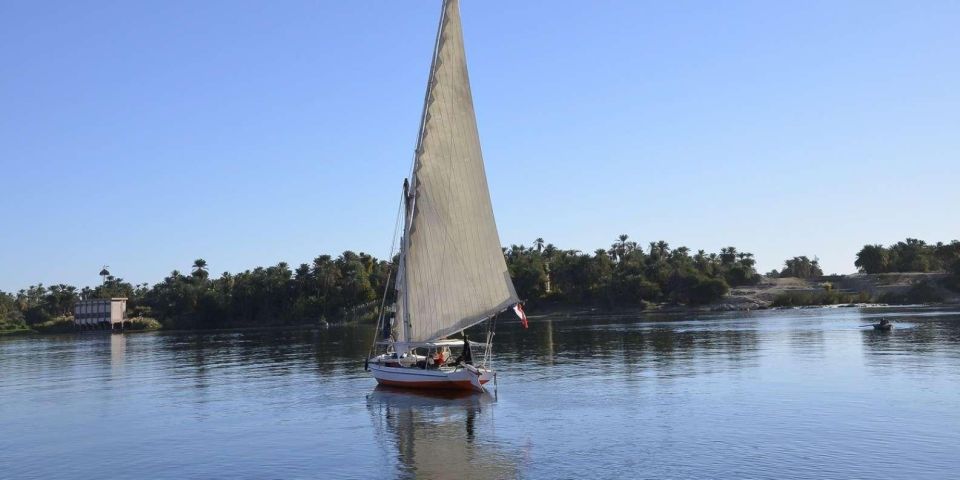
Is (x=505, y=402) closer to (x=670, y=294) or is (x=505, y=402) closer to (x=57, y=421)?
(x=57, y=421)

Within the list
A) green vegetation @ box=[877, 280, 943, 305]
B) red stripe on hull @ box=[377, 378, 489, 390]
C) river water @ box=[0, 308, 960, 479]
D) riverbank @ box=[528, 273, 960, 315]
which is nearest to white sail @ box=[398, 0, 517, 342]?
red stripe on hull @ box=[377, 378, 489, 390]

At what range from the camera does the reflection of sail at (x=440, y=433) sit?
3091 centimetres

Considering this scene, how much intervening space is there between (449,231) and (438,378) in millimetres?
8568

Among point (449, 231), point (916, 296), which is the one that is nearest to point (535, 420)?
point (449, 231)

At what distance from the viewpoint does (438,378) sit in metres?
48.2

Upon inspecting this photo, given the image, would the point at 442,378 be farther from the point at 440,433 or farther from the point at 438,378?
the point at 440,433

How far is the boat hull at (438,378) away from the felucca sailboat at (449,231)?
0.07m

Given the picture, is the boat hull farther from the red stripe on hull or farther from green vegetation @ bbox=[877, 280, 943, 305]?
green vegetation @ bbox=[877, 280, 943, 305]

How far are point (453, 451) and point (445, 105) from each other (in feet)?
68.3

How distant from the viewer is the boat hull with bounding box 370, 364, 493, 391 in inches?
1879

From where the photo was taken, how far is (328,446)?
118 ft

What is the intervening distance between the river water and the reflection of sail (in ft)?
0.45

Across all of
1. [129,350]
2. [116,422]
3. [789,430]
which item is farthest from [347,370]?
[129,350]

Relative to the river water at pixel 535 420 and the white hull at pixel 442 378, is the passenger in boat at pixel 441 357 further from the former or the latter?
the river water at pixel 535 420
